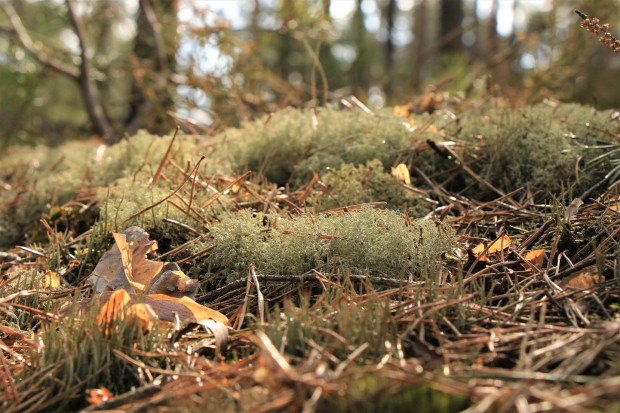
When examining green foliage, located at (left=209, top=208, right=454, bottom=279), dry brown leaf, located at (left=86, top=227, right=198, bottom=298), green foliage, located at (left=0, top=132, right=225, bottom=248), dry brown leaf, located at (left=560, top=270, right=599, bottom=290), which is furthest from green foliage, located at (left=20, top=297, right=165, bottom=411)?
dry brown leaf, located at (left=560, top=270, right=599, bottom=290)

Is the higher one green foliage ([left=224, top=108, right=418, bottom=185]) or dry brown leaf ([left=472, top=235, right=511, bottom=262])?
green foliage ([left=224, top=108, right=418, bottom=185])

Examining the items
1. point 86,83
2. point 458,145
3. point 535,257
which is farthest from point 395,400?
point 86,83

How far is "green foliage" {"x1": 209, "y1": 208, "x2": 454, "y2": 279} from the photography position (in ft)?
5.23

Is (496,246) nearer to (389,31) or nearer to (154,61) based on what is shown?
(154,61)

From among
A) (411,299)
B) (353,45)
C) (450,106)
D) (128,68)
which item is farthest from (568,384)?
(353,45)

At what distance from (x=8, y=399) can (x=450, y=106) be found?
2.84m

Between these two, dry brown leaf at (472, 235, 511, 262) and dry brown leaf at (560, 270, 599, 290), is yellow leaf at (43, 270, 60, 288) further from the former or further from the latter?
dry brown leaf at (560, 270, 599, 290)

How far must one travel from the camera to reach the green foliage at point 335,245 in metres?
1.59

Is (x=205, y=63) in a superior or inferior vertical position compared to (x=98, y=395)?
superior

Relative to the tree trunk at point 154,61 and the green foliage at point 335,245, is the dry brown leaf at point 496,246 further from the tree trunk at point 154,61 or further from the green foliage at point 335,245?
the tree trunk at point 154,61

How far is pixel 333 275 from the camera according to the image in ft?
5.17

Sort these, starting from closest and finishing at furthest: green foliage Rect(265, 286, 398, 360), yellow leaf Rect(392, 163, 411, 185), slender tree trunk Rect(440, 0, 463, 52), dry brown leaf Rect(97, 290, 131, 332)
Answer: green foliage Rect(265, 286, 398, 360), dry brown leaf Rect(97, 290, 131, 332), yellow leaf Rect(392, 163, 411, 185), slender tree trunk Rect(440, 0, 463, 52)

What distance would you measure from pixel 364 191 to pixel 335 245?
21.4 inches

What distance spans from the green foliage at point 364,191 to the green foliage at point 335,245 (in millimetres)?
355
